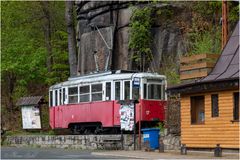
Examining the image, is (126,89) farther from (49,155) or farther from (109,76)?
(49,155)

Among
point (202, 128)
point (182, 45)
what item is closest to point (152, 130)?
point (202, 128)

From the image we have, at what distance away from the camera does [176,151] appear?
2186cm

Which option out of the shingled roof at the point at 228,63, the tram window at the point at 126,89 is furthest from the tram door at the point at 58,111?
the shingled roof at the point at 228,63

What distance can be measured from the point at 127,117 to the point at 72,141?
13.8 ft

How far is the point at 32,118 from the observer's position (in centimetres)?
3362

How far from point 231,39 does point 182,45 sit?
32.5 feet

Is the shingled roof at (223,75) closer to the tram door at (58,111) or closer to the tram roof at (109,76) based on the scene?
the tram roof at (109,76)

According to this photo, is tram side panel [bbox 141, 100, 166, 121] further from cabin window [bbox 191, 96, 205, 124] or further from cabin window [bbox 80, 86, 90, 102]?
cabin window [bbox 191, 96, 205, 124]

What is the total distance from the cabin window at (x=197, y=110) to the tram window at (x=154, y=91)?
4.74m

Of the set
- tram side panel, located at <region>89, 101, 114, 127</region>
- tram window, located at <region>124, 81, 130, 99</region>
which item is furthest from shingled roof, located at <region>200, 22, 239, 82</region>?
tram side panel, located at <region>89, 101, 114, 127</region>

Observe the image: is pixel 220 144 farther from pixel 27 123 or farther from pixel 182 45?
pixel 27 123

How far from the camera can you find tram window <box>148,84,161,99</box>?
26.1 meters

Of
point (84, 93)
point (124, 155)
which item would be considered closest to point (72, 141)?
point (84, 93)

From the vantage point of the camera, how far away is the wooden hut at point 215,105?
63.6 feet
